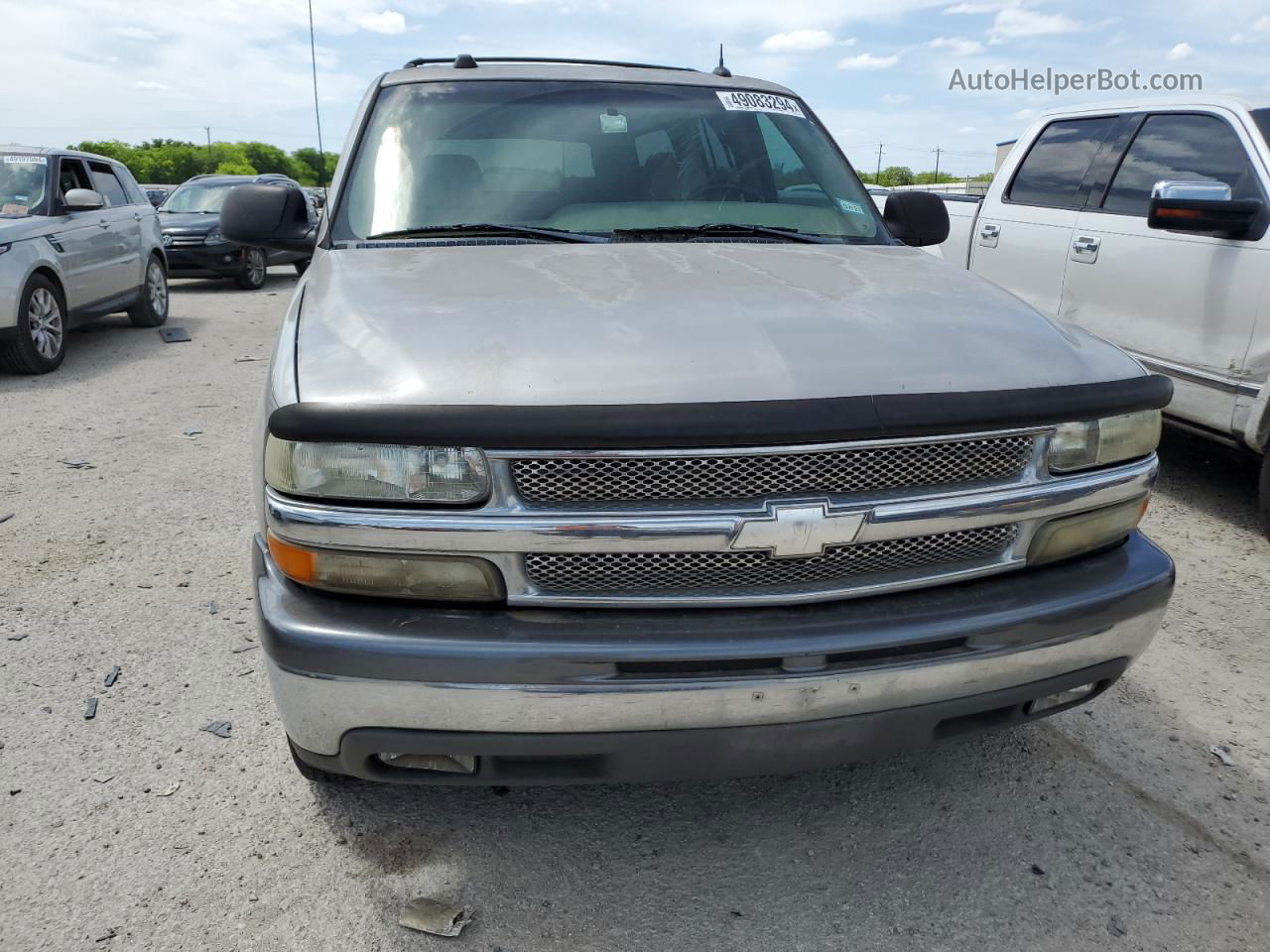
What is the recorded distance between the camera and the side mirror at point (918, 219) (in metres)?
3.60

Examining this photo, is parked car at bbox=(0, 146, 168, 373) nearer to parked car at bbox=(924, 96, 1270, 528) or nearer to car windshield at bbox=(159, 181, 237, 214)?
car windshield at bbox=(159, 181, 237, 214)

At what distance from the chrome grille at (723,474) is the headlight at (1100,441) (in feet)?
0.89

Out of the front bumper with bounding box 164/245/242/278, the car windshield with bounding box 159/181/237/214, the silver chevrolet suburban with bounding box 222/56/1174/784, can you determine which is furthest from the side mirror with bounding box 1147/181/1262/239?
the car windshield with bounding box 159/181/237/214

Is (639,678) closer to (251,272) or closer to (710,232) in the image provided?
(710,232)

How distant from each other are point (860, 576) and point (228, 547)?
10.0 feet

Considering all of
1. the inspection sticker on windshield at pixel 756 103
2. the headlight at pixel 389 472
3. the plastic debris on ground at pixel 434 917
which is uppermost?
the inspection sticker on windshield at pixel 756 103

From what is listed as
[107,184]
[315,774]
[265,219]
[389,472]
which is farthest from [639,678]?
[107,184]

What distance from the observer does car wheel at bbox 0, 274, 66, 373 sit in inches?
301

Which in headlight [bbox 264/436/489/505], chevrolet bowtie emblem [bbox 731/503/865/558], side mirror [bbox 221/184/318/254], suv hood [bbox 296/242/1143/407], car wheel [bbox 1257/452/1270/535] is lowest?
car wheel [bbox 1257/452/1270/535]

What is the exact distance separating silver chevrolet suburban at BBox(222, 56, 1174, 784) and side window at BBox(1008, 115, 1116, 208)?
3615mm

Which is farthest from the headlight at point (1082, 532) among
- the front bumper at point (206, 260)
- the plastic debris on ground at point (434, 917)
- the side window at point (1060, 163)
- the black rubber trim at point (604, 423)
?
the front bumper at point (206, 260)

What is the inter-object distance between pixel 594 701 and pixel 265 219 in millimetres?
2321

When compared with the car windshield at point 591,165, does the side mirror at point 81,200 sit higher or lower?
lower

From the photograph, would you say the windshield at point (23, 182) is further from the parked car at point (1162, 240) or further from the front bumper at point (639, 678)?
the front bumper at point (639, 678)
